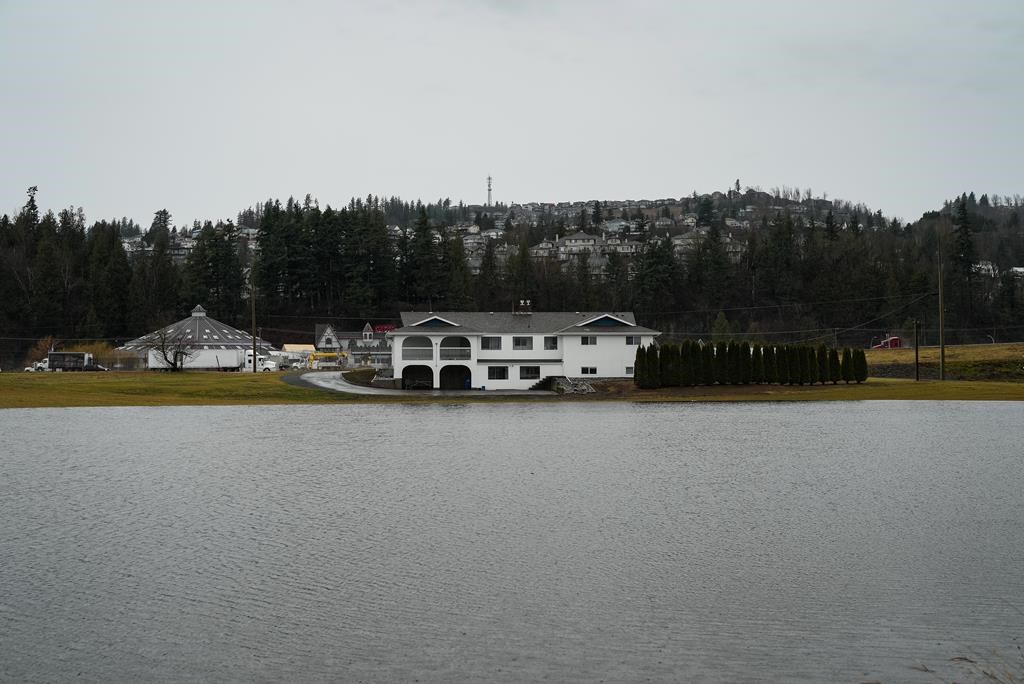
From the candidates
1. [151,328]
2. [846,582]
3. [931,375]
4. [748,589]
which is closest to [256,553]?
[748,589]

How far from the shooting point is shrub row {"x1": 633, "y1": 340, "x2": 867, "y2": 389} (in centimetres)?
6588

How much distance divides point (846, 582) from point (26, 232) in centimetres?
14198

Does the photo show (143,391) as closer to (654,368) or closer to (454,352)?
(454,352)

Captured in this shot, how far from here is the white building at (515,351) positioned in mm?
74062

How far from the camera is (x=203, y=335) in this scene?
10050 cm

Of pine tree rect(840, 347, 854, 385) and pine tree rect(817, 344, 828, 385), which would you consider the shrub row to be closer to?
pine tree rect(817, 344, 828, 385)

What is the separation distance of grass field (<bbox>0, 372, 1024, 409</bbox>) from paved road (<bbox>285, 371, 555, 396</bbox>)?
186 centimetres

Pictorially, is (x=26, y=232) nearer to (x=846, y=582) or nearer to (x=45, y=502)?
(x=45, y=502)

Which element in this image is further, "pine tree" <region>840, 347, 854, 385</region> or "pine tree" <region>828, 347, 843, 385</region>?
"pine tree" <region>840, 347, 854, 385</region>

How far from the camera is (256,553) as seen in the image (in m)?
17.8

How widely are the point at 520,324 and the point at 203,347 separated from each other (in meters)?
38.8

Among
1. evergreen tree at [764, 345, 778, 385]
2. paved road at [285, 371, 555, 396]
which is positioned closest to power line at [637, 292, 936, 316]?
paved road at [285, 371, 555, 396]

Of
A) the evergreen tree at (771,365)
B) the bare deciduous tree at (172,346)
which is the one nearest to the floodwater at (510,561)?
the evergreen tree at (771,365)

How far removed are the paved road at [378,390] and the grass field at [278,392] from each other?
1.86 m
